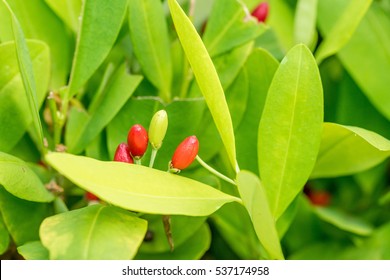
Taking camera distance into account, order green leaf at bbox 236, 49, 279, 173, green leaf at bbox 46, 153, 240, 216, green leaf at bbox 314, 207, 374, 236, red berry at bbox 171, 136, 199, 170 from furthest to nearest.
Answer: green leaf at bbox 314, 207, 374, 236 < green leaf at bbox 236, 49, 279, 173 < red berry at bbox 171, 136, 199, 170 < green leaf at bbox 46, 153, 240, 216

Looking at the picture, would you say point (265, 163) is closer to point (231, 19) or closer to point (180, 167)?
point (180, 167)

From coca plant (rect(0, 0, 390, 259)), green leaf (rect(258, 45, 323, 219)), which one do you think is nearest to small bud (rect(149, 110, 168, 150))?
coca plant (rect(0, 0, 390, 259))

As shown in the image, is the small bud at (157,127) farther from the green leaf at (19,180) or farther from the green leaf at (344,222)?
the green leaf at (344,222)

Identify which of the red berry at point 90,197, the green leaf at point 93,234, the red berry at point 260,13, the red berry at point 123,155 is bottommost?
the red berry at point 90,197

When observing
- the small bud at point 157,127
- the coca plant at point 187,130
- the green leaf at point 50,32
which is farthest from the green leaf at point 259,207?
the green leaf at point 50,32

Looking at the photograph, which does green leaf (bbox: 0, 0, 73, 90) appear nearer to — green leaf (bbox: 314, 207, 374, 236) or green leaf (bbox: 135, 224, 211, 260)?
green leaf (bbox: 135, 224, 211, 260)

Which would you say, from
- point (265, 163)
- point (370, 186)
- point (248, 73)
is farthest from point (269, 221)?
point (370, 186)
